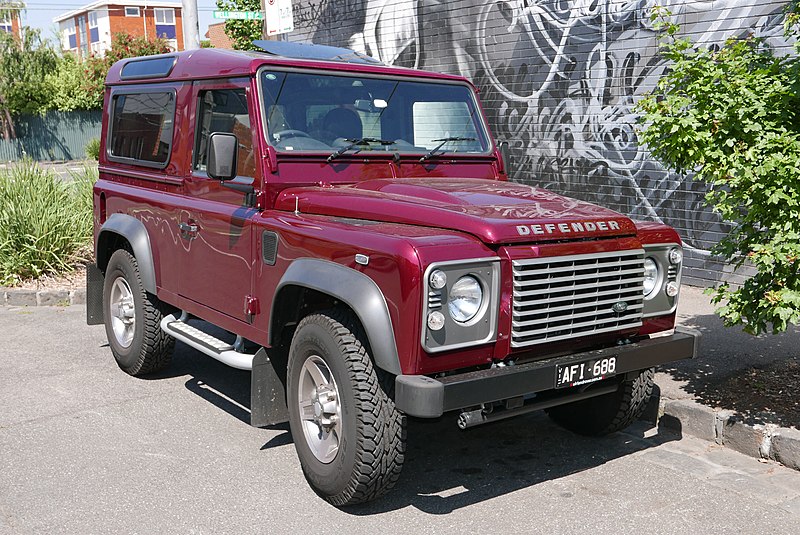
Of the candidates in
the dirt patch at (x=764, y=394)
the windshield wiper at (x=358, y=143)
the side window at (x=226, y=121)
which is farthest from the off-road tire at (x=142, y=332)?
the dirt patch at (x=764, y=394)

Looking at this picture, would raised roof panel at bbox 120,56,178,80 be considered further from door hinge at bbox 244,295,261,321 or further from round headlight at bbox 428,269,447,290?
round headlight at bbox 428,269,447,290

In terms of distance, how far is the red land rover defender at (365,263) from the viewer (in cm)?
397

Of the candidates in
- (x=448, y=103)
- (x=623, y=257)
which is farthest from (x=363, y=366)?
(x=448, y=103)

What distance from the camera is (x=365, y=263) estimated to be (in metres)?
4.05

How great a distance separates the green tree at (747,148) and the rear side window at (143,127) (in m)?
3.14

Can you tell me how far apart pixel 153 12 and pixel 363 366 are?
8652 cm

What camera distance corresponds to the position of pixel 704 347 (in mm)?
6723

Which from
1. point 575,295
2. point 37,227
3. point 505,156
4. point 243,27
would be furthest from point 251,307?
point 243,27

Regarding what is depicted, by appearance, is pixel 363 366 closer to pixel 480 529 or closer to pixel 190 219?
pixel 480 529

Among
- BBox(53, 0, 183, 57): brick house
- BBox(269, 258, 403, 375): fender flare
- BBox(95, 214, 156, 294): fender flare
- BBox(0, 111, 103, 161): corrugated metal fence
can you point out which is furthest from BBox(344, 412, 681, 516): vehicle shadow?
BBox(53, 0, 183, 57): brick house

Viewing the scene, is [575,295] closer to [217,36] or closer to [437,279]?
[437,279]

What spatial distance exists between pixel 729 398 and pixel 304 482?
2679 mm

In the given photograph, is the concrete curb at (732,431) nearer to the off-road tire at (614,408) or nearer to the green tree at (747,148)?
the off-road tire at (614,408)

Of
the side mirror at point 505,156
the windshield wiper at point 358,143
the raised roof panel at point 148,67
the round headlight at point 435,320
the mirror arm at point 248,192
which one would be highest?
the raised roof panel at point 148,67
